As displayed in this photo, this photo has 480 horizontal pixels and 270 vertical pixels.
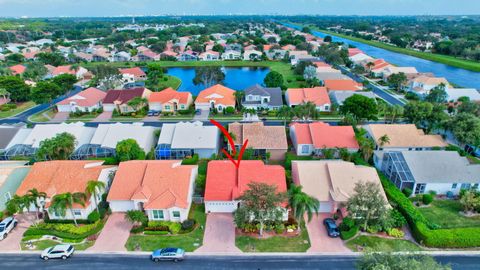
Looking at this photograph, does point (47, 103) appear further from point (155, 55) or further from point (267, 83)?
point (155, 55)

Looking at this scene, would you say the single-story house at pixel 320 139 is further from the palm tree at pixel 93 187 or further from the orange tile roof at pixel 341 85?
the orange tile roof at pixel 341 85

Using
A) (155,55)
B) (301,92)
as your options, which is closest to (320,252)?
(301,92)

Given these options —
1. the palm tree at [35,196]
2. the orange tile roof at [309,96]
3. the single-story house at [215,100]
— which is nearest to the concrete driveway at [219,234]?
the palm tree at [35,196]

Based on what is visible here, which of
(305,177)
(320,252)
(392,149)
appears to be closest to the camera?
(320,252)

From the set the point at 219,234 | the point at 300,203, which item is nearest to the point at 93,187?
the point at 219,234

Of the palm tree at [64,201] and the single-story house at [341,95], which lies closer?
the palm tree at [64,201]

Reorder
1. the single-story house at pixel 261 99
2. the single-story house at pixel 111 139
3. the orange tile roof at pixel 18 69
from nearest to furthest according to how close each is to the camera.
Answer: the single-story house at pixel 111 139 → the single-story house at pixel 261 99 → the orange tile roof at pixel 18 69
